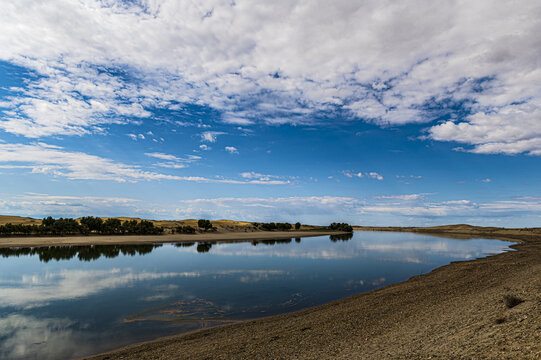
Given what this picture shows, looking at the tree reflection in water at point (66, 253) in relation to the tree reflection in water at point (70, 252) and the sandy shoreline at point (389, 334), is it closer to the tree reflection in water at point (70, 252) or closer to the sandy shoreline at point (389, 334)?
the tree reflection in water at point (70, 252)

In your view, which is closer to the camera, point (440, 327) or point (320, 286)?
point (440, 327)

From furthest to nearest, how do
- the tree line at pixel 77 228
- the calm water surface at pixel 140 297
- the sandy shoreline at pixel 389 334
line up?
the tree line at pixel 77 228
the calm water surface at pixel 140 297
the sandy shoreline at pixel 389 334

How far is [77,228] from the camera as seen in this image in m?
110

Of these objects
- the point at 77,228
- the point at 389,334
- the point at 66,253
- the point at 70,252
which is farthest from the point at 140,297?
the point at 77,228

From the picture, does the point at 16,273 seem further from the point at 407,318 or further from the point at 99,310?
the point at 407,318

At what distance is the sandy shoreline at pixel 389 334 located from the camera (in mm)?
9695

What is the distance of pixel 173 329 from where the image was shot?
735 inches

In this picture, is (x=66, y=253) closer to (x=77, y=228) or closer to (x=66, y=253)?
(x=66, y=253)

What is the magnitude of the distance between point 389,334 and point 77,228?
4997 inches

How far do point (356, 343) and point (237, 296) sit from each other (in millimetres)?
16536

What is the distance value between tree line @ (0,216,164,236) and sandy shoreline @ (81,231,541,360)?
373 feet

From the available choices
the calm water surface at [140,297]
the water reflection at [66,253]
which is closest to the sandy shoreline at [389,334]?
the calm water surface at [140,297]

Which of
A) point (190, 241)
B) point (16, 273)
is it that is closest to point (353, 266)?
point (16, 273)

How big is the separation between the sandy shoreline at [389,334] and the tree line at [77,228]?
11375 centimetres
